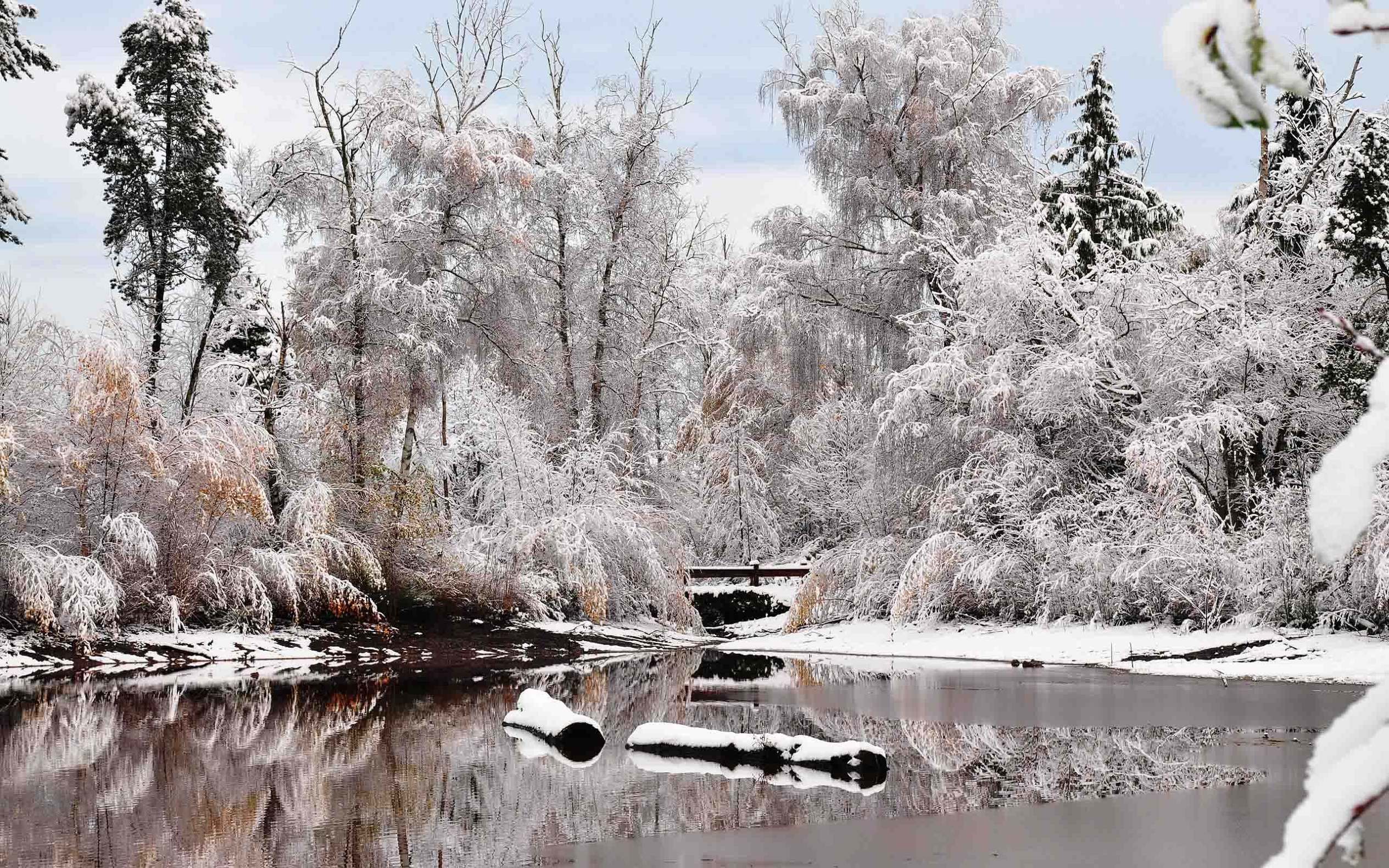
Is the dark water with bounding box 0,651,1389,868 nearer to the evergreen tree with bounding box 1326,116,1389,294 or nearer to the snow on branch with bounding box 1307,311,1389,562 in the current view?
the snow on branch with bounding box 1307,311,1389,562

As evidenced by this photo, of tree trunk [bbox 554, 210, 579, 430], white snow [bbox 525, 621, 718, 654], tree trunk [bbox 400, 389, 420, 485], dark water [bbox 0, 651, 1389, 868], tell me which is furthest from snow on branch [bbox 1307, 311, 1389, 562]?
tree trunk [bbox 554, 210, 579, 430]

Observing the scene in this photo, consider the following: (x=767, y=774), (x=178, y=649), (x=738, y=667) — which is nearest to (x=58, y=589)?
(x=178, y=649)

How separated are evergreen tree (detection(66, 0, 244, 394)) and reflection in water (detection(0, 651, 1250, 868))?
8.66m

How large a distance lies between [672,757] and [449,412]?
29739 mm

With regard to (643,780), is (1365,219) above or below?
above

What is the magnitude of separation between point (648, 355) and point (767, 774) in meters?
18.7

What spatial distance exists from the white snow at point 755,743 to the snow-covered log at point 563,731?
0.35 meters

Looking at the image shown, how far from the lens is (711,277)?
123ft

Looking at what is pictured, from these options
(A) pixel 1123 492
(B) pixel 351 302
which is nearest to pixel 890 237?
(A) pixel 1123 492

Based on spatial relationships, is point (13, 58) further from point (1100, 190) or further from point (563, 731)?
point (1100, 190)

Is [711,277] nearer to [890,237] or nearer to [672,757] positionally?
[890,237]

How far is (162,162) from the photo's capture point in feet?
61.9

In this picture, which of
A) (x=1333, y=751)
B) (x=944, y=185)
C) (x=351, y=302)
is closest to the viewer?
(x=1333, y=751)

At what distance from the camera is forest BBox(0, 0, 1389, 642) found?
16016 mm
